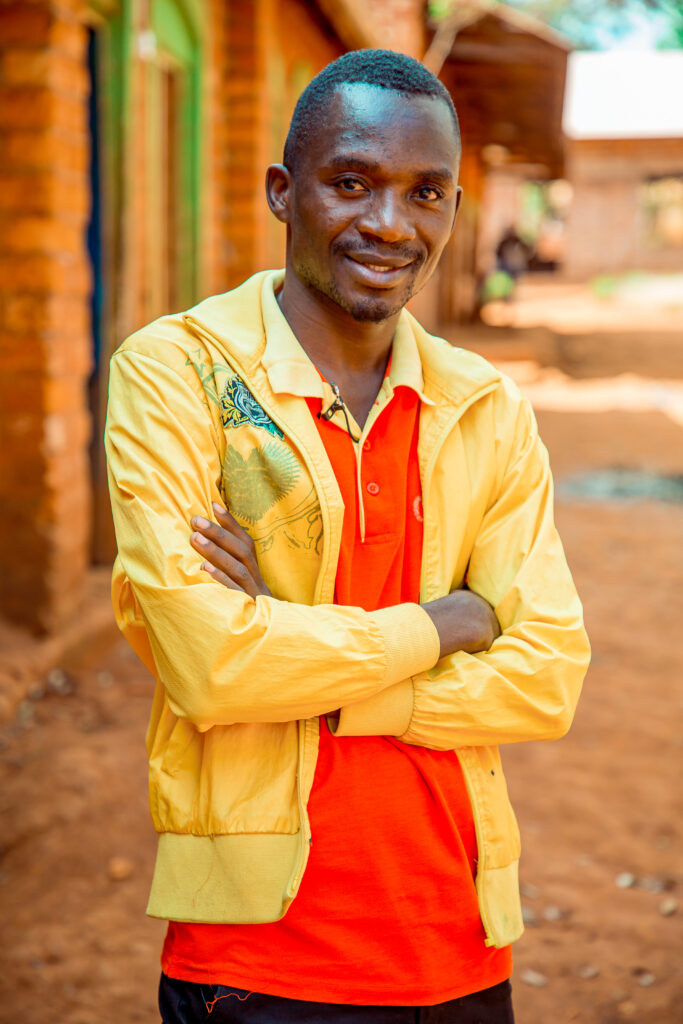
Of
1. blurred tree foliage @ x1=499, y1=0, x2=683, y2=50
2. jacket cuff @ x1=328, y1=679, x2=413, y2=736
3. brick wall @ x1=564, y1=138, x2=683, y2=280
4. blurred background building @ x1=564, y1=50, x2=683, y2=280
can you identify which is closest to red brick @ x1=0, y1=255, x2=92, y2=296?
jacket cuff @ x1=328, y1=679, x2=413, y2=736

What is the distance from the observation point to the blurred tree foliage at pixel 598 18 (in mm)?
30812

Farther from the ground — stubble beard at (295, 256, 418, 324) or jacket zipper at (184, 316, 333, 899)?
stubble beard at (295, 256, 418, 324)

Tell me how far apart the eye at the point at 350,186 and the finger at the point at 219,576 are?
1.84 feet

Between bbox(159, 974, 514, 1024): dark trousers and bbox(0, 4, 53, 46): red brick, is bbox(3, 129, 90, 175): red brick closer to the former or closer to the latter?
bbox(0, 4, 53, 46): red brick

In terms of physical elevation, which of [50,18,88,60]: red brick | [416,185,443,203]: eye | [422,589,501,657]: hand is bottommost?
[422,589,501,657]: hand

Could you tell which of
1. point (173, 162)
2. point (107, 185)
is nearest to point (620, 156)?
point (173, 162)

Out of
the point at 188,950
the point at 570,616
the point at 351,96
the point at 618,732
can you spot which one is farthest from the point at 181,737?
the point at 618,732

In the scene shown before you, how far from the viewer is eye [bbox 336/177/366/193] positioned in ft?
5.08

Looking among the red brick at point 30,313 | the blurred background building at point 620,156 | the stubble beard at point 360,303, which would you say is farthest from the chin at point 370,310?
the blurred background building at point 620,156

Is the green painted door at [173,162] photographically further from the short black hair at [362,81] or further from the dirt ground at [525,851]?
the short black hair at [362,81]

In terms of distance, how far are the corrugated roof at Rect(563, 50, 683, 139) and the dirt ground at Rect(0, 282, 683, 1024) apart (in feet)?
72.7

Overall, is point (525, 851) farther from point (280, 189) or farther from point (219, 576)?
point (280, 189)

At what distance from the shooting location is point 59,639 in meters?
4.41

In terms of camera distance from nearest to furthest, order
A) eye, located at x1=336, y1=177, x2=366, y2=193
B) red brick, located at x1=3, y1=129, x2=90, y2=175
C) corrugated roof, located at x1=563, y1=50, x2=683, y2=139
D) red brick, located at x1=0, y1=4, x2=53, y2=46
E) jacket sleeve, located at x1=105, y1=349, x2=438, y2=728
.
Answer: jacket sleeve, located at x1=105, y1=349, x2=438, y2=728 < eye, located at x1=336, y1=177, x2=366, y2=193 < red brick, located at x1=0, y1=4, x2=53, y2=46 < red brick, located at x1=3, y1=129, x2=90, y2=175 < corrugated roof, located at x1=563, y1=50, x2=683, y2=139
